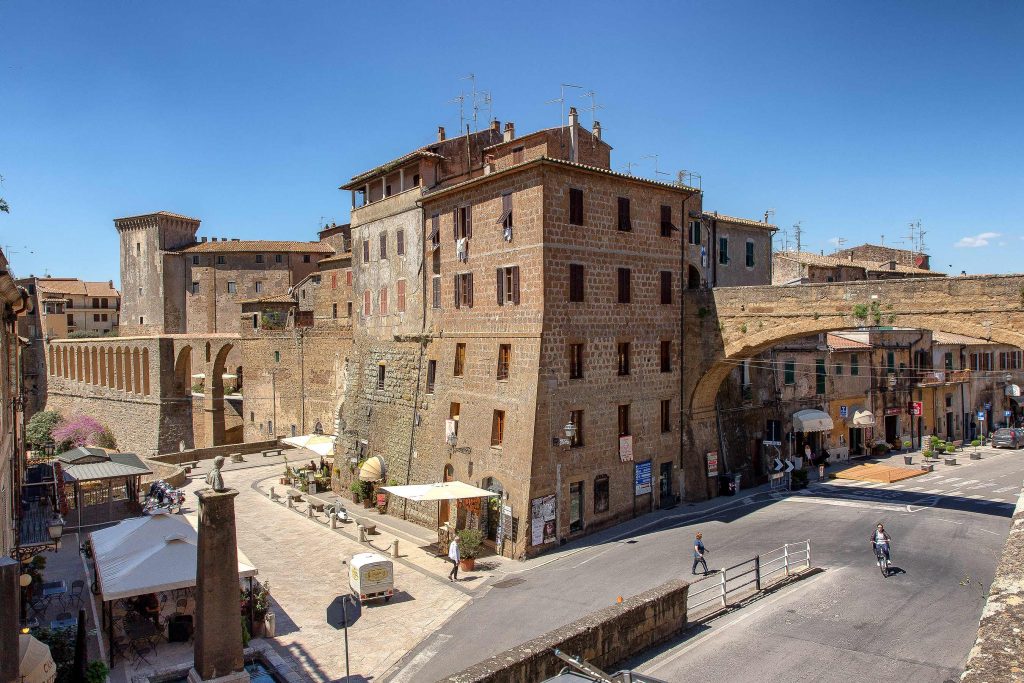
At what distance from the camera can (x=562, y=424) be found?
71.3 ft

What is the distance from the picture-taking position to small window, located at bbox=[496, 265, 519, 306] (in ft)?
74.2

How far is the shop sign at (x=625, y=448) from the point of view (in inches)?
927

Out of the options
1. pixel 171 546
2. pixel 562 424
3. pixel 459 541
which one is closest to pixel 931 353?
pixel 562 424

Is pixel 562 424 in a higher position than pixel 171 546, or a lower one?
higher

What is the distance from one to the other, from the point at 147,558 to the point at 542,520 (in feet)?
35.5

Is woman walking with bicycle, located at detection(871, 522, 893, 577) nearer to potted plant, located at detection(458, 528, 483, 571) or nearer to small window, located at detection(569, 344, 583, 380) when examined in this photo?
small window, located at detection(569, 344, 583, 380)

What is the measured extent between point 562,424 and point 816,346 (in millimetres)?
17531

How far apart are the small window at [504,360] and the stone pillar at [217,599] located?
40.4 ft

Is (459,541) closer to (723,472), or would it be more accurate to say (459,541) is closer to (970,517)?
(723,472)

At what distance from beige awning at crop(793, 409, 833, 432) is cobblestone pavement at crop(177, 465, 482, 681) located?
18732 mm

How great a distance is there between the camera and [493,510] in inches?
874

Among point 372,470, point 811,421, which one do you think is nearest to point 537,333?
point 372,470

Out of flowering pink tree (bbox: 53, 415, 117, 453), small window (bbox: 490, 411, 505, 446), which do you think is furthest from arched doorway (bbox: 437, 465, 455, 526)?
flowering pink tree (bbox: 53, 415, 117, 453)

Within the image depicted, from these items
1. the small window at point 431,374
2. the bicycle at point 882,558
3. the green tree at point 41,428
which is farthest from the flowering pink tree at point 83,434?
the bicycle at point 882,558
